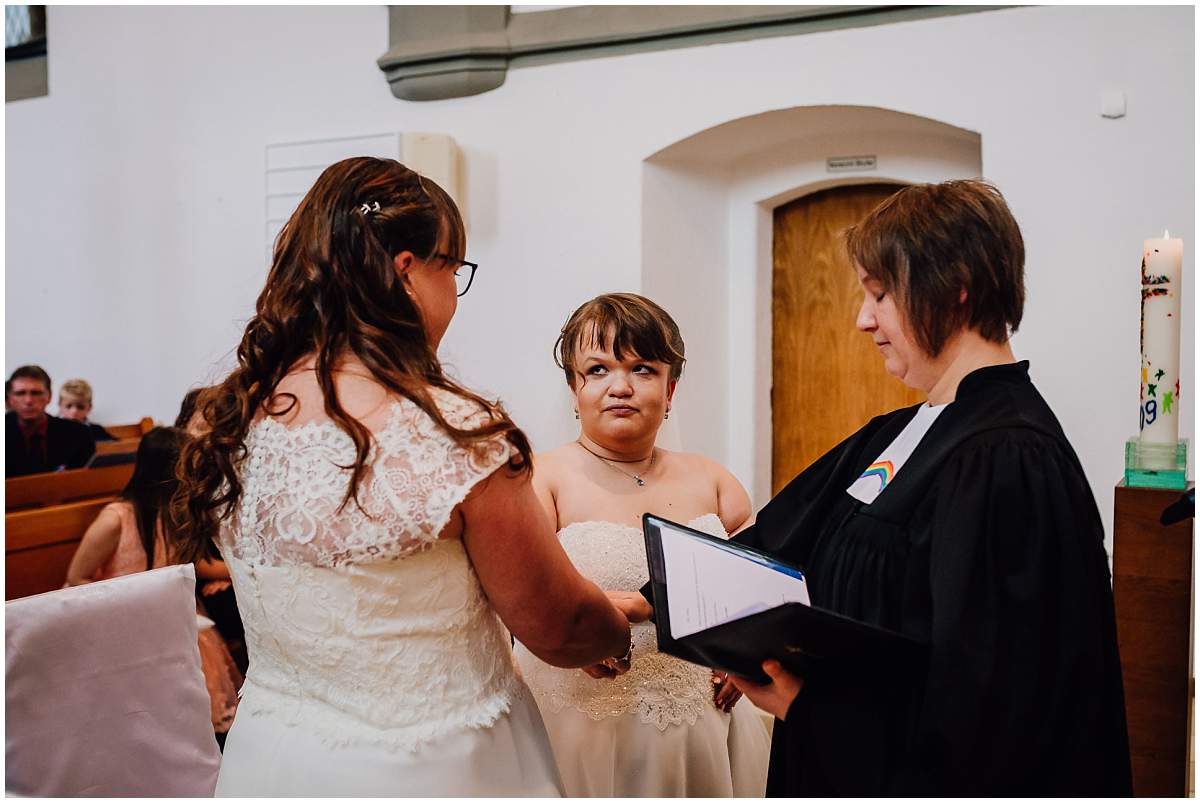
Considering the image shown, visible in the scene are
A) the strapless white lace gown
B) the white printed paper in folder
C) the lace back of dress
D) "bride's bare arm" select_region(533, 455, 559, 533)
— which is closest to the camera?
the lace back of dress

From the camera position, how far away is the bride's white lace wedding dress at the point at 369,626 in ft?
4.53

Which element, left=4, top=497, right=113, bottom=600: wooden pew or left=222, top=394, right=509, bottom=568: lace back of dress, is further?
left=4, top=497, right=113, bottom=600: wooden pew

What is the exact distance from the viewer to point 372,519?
54.5 inches

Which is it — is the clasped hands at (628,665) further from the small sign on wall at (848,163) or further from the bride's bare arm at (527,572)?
the small sign on wall at (848,163)

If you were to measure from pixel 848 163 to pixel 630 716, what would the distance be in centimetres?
323

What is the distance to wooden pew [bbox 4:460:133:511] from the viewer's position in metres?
4.39

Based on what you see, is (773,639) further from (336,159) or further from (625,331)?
(336,159)

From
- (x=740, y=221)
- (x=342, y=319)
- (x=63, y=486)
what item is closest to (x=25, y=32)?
(x=63, y=486)

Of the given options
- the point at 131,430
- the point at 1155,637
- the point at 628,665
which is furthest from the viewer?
the point at 131,430

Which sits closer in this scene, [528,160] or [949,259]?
[949,259]

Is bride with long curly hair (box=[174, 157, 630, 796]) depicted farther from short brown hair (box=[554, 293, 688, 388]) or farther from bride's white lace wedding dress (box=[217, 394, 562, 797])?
short brown hair (box=[554, 293, 688, 388])

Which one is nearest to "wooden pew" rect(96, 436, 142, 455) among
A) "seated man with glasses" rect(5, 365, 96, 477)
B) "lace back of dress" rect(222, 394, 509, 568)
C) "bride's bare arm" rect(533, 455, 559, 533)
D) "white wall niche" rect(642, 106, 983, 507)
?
"seated man with glasses" rect(5, 365, 96, 477)

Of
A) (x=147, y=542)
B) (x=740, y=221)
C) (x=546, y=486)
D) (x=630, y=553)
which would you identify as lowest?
(x=147, y=542)

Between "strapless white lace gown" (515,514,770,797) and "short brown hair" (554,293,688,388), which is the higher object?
"short brown hair" (554,293,688,388)
